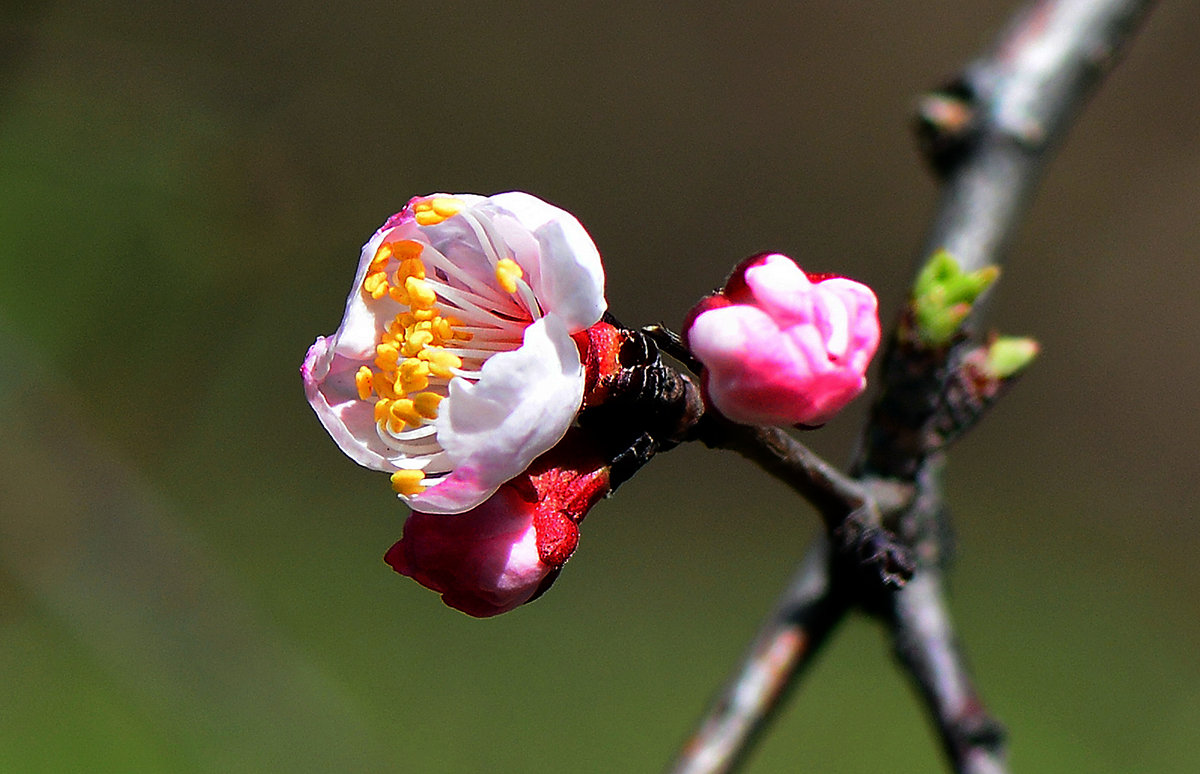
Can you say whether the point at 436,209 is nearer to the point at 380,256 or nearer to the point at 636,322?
the point at 380,256

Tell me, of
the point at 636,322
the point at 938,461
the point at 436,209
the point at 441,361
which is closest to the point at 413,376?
the point at 441,361

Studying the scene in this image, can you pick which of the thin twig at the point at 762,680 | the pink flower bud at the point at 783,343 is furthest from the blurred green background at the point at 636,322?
the pink flower bud at the point at 783,343

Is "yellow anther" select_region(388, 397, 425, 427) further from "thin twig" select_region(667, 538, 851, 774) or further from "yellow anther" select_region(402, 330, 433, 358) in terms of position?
"thin twig" select_region(667, 538, 851, 774)

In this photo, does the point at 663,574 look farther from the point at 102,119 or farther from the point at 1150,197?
Answer: the point at 102,119

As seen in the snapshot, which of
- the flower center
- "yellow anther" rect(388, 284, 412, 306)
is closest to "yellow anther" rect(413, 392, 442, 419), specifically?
the flower center

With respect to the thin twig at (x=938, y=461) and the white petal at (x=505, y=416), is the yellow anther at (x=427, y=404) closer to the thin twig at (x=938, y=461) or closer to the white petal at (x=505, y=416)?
the white petal at (x=505, y=416)
